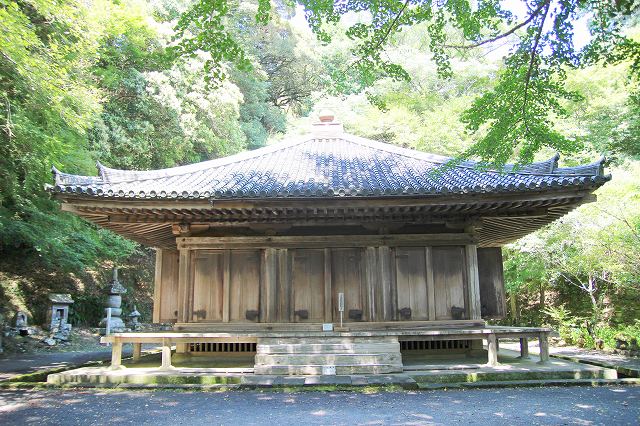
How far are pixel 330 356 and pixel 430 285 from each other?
2822mm

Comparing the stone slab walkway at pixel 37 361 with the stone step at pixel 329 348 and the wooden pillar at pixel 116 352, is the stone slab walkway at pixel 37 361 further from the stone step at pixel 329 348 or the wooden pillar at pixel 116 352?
the stone step at pixel 329 348

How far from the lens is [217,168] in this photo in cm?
1173

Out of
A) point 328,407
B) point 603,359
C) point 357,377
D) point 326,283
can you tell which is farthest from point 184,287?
point 603,359

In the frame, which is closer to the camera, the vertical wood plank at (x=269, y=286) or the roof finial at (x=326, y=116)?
the vertical wood plank at (x=269, y=286)

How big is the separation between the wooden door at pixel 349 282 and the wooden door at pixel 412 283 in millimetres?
807

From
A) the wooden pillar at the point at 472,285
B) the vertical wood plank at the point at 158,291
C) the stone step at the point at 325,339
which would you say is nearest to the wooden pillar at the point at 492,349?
the wooden pillar at the point at 472,285

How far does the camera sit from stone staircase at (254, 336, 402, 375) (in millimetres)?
8859

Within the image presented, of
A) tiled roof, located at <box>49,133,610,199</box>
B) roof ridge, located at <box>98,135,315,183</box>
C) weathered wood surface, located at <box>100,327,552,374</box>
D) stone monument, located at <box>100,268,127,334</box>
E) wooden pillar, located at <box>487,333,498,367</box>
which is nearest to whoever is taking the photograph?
tiled roof, located at <box>49,133,610,199</box>

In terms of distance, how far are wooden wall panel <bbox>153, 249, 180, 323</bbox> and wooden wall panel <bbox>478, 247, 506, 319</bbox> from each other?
24.7 ft

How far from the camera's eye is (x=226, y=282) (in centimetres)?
1049

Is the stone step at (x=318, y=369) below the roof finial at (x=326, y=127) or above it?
below

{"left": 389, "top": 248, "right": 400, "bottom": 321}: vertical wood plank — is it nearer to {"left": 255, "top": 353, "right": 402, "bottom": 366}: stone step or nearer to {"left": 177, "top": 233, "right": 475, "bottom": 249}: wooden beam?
{"left": 177, "top": 233, "right": 475, "bottom": 249}: wooden beam

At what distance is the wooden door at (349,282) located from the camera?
10.4 metres

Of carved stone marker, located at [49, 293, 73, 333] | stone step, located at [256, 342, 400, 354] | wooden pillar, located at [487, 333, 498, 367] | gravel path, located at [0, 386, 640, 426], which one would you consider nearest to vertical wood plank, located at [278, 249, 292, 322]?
stone step, located at [256, 342, 400, 354]
